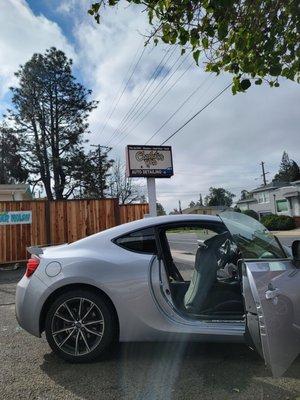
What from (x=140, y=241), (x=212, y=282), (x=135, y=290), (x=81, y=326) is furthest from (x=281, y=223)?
(x=81, y=326)

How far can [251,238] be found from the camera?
4316 mm

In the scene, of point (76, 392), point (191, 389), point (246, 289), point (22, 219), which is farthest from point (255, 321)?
point (22, 219)

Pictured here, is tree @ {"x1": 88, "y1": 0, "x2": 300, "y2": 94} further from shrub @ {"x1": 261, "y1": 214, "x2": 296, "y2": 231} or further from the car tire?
shrub @ {"x1": 261, "y1": 214, "x2": 296, "y2": 231}

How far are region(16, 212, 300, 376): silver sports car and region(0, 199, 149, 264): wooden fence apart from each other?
30.7ft

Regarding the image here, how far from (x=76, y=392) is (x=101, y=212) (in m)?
11.2

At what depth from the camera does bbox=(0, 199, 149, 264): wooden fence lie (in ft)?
46.2

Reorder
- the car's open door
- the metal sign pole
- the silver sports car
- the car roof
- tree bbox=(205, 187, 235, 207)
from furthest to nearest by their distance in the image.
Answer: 1. tree bbox=(205, 187, 235, 207)
2. the metal sign pole
3. the car roof
4. the silver sports car
5. the car's open door

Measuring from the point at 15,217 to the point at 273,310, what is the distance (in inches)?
462

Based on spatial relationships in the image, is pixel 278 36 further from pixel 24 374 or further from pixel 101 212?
pixel 101 212

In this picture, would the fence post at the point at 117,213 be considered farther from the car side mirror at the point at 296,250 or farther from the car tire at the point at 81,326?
the car side mirror at the point at 296,250

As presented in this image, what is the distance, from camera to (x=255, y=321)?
142 inches

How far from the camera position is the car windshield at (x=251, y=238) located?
4133 mm

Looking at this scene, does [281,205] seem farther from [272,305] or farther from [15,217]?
[272,305]

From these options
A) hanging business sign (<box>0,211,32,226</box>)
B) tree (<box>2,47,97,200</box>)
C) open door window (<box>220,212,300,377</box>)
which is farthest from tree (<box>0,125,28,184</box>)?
open door window (<box>220,212,300,377</box>)
